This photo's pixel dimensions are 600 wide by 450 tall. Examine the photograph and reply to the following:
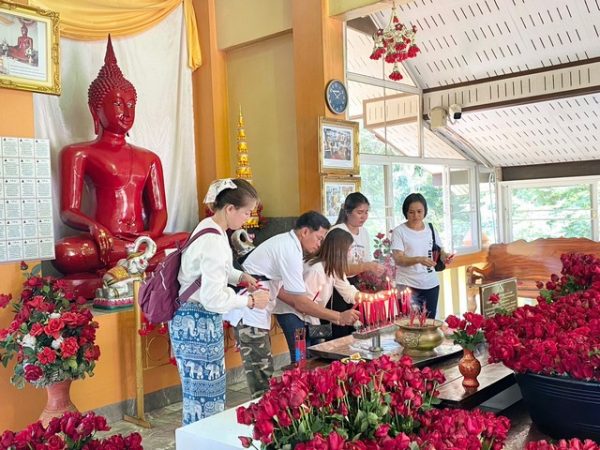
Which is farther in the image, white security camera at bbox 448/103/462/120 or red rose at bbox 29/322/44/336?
white security camera at bbox 448/103/462/120

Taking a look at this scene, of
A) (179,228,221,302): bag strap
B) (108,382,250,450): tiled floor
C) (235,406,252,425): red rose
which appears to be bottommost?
(108,382,250,450): tiled floor

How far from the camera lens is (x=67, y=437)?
124 centimetres

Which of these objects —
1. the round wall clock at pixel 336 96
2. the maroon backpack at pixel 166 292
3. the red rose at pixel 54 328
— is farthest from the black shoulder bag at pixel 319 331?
the round wall clock at pixel 336 96

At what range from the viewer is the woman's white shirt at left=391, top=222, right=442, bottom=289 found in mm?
3730

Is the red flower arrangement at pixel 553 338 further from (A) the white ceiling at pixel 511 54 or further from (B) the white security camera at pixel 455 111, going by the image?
(B) the white security camera at pixel 455 111

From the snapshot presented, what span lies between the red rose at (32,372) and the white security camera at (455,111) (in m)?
4.38

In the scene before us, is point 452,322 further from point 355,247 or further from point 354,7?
point 354,7

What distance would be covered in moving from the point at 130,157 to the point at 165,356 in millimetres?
1515

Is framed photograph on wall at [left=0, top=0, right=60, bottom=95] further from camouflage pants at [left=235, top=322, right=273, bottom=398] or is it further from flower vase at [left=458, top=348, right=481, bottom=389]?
flower vase at [left=458, top=348, right=481, bottom=389]

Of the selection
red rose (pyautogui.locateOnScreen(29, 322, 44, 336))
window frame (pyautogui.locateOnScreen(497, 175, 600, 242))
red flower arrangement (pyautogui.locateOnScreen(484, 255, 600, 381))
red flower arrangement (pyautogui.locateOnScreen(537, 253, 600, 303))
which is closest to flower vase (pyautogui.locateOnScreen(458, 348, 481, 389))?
red flower arrangement (pyautogui.locateOnScreen(484, 255, 600, 381))

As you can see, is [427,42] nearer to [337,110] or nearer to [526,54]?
[526,54]

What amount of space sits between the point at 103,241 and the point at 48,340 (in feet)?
3.49

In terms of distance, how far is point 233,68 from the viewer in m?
5.03

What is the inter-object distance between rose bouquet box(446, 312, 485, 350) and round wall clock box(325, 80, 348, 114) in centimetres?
269
